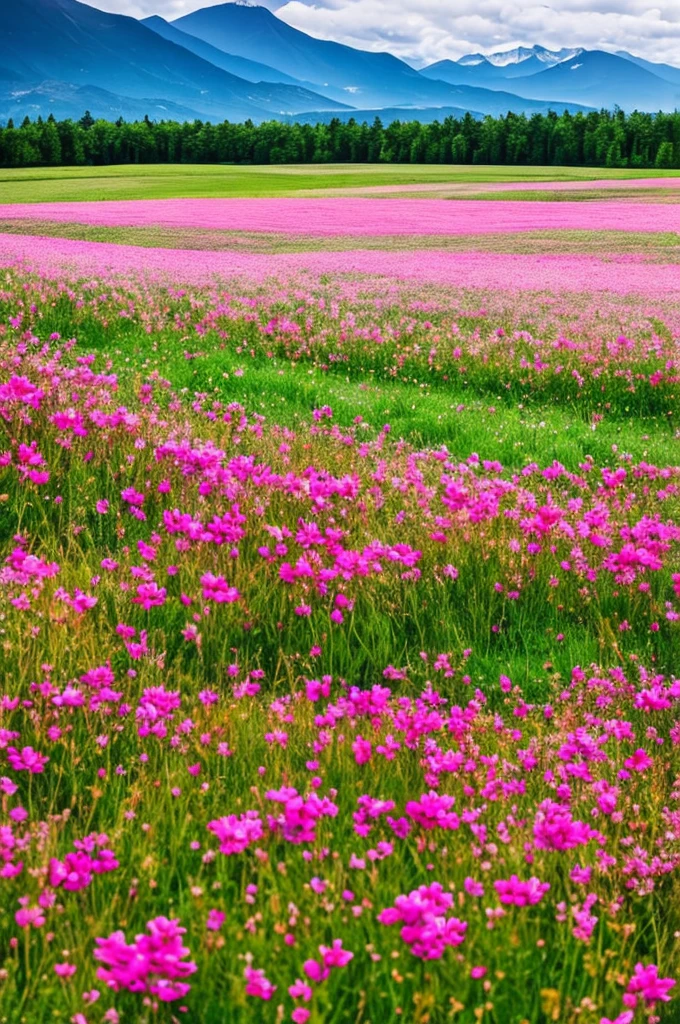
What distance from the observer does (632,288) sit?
66.2 ft

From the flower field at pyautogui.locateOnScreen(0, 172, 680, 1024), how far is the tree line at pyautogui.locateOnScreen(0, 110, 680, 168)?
148 metres

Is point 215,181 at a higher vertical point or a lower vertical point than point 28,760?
higher

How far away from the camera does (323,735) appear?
3344mm

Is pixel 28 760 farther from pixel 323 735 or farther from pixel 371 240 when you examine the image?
pixel 371 240

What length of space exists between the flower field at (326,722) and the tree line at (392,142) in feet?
486

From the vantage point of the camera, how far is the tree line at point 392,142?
138625 millimetres

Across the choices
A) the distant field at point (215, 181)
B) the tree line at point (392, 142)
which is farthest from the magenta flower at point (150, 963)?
the tree line at point (392, 142)

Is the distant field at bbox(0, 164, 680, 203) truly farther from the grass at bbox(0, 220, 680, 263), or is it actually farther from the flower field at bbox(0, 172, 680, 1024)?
the flower field at bbox(0, 172, 680, 1024)

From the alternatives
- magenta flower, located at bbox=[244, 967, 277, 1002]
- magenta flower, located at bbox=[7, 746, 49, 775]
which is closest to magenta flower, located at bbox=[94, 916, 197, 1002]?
magenta flower, located at bbox=[244, 967, 277, 1002]

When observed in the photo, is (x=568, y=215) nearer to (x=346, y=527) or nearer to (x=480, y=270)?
(x=480, y=270)

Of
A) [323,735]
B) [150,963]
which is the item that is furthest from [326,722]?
[150,963]

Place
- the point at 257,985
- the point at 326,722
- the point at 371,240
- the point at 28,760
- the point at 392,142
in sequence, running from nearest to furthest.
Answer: the point at 257,985, the point at 28,760, the point at 326,722, the point at 371,240, the point at 392,142

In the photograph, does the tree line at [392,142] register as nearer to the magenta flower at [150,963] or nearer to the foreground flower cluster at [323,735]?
the foreground flower cluster at [323,735]

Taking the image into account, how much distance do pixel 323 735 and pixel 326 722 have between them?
0.19 m
